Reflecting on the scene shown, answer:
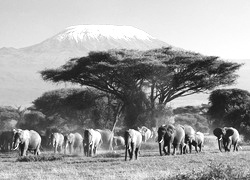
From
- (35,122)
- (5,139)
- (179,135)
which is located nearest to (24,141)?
(179,135)

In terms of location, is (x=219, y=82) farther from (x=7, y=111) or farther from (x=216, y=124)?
(x=7, y=111)

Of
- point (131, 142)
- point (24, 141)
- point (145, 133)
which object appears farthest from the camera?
point (145, 133)

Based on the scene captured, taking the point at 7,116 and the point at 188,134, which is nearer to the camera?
the point at 188,134

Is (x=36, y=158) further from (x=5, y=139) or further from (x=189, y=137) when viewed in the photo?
(x=5, y=139)

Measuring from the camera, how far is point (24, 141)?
25594 millimetres

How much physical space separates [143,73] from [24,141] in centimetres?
1970

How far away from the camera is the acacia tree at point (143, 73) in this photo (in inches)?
1682

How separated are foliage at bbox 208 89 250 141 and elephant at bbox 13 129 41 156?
23.7 metres

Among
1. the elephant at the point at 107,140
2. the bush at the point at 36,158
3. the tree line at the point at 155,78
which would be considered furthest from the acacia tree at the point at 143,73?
the bush at the point at 36,158

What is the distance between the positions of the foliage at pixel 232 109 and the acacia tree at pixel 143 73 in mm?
2868

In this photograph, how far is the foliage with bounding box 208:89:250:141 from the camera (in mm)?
44281

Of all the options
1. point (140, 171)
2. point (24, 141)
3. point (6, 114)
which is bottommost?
point (140, 171)

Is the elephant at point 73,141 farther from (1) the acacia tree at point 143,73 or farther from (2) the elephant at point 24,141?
(1) the acacia tree at point 143,73

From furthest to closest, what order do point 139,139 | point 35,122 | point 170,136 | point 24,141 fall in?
point 35,122
point 24,141
point 170,136
point 139,139
